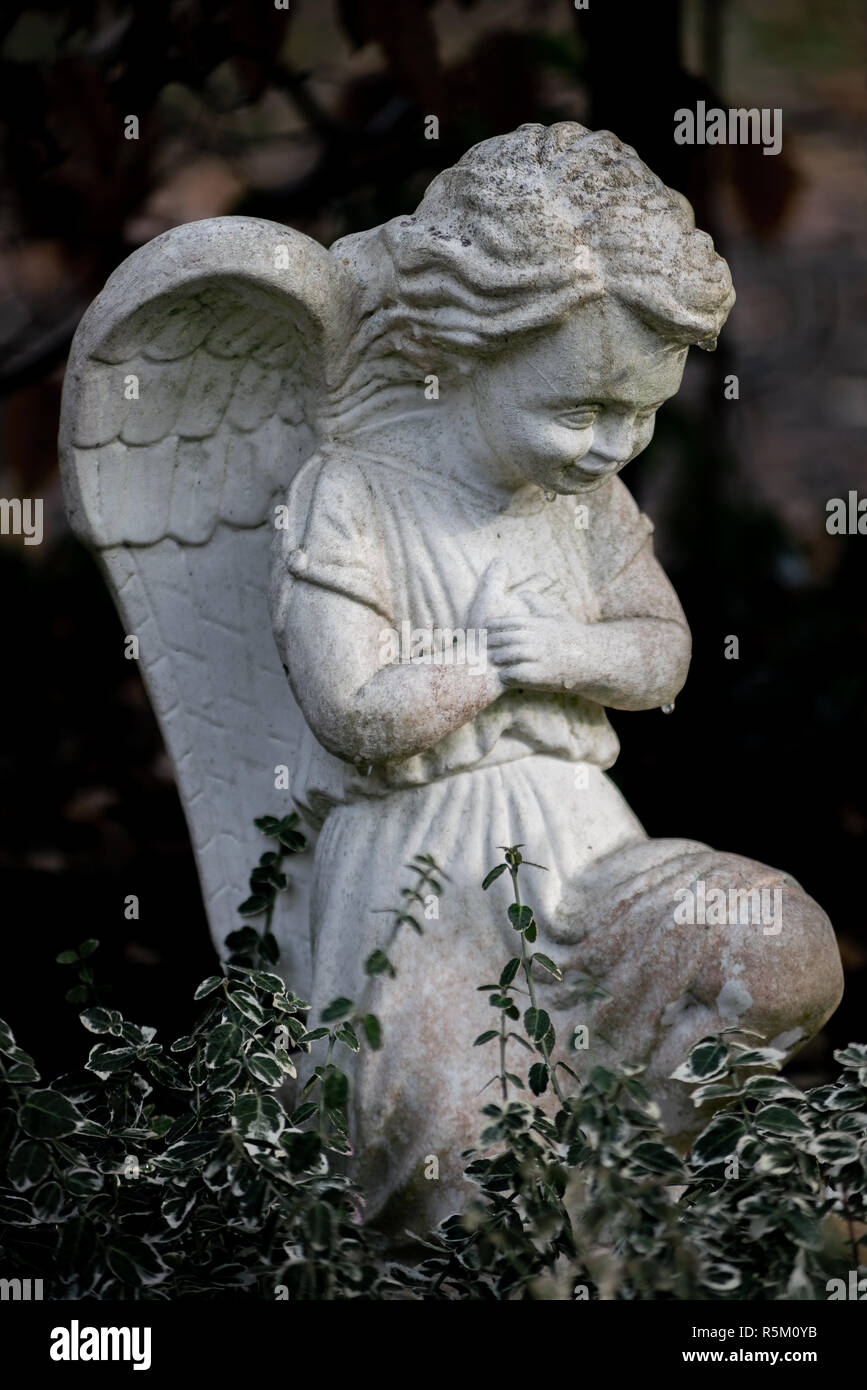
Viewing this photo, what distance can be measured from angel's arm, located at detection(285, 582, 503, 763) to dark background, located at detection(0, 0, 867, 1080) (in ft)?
4.43

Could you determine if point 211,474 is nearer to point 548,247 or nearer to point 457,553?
point 457,553

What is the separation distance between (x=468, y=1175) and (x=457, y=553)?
35.1 inches

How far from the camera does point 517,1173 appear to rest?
2.58 m

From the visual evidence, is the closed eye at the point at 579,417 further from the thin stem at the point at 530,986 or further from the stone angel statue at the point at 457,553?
the thin stem at the point at 530,986

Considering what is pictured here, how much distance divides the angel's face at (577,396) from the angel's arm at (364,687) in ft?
1.02

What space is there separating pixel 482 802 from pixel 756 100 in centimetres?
514

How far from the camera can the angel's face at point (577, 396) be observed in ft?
8.91

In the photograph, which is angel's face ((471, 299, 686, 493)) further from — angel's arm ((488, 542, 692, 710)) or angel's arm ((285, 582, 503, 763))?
angel's arm ((285, 582, 503, 763))

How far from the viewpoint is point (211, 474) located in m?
3.12

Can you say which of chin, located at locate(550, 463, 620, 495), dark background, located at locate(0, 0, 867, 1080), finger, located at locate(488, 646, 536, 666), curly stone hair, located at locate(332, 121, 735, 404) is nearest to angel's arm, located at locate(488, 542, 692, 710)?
finger, located at locate(488, 646, 536, 666)

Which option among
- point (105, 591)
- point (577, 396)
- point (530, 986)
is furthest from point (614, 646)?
point (105, 591)

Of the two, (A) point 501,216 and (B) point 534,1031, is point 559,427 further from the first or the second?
(B) point 534,1031

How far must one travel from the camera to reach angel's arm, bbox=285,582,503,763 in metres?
2.76

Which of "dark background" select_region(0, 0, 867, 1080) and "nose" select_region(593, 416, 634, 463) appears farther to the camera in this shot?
"dark background" select_region(0, 0, 867, 1080)
